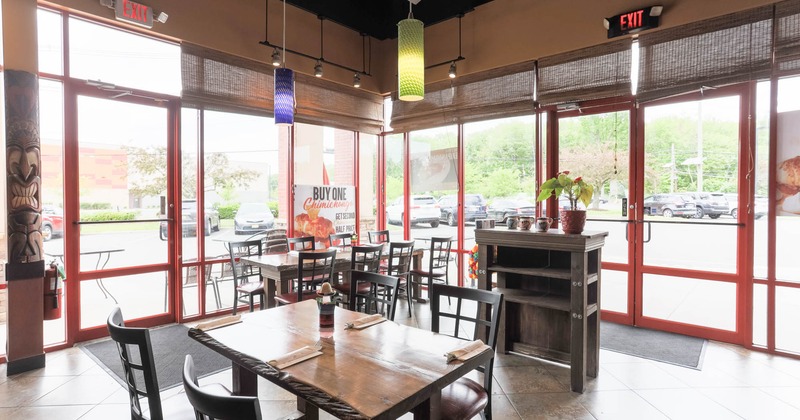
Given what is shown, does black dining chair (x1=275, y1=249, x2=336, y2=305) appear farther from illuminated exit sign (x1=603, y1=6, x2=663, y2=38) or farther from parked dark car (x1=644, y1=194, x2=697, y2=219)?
illuminated exit sign (x1=603, y1=6, x2=663, y2=38)

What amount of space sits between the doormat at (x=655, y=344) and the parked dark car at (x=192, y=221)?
14.3 feet

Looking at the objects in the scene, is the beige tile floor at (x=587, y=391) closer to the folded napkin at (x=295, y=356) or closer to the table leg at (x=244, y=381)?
the table leg at (x=244, y=381)

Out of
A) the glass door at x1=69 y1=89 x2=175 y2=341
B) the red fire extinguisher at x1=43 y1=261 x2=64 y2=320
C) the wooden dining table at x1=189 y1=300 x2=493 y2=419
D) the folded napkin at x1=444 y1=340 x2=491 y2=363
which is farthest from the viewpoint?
the glass door at x1=69 y1=89 x2=175 y2=341

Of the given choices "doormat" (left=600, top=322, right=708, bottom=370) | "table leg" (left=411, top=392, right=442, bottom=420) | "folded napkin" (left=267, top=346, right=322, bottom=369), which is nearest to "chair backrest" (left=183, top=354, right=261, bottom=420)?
"folded napkin" (left=267, top=346, right=322, bottom=369)

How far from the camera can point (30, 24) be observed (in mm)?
3434

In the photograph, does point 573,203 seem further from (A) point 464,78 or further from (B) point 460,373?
(A) point 464,78

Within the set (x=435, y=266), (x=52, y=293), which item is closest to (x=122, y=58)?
(x=52, y=293)

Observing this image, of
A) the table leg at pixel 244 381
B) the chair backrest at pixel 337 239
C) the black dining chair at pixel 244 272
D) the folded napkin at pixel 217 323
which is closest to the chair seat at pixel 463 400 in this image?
the table leg at pixel 244 381

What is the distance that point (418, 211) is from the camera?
6320 millimetres

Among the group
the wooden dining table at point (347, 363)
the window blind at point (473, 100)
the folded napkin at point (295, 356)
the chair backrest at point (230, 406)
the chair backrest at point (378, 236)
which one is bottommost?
the wooden dining table at point (347, 363)

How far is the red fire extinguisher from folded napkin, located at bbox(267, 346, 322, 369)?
2.99 metres

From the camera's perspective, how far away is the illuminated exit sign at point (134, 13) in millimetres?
3898

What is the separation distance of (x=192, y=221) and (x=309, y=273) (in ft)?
5.35

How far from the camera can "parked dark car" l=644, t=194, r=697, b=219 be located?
4.22m
